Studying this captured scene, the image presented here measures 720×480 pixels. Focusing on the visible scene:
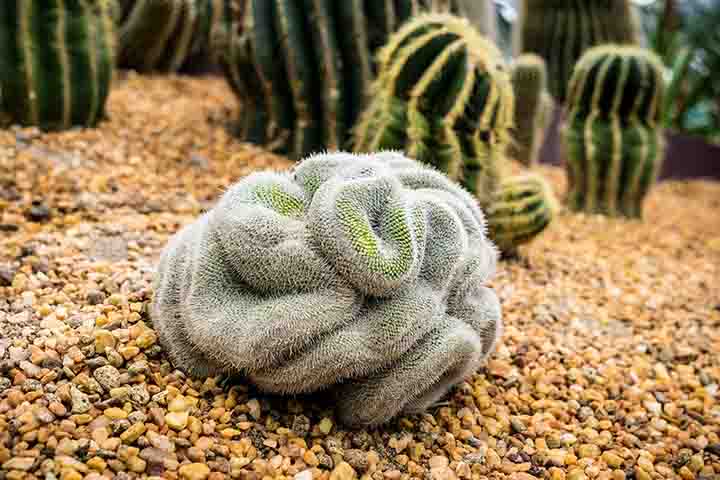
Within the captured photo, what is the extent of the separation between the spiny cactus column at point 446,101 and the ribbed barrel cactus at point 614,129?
1.86 metres

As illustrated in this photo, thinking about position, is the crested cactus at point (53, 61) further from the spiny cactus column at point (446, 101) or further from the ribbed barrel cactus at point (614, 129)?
the ribbed barrel cactus at point (614, 129)

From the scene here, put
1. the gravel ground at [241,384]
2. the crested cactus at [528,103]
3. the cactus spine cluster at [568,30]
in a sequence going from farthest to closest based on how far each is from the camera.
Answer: the cactus spine cluster at [568,30] → the crested cactus at [528,103] → the gravel ground at [241,384]

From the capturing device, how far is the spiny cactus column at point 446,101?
281 centimetres

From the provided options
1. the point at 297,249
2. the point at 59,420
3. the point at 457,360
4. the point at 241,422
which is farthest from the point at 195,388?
the point at 457,360

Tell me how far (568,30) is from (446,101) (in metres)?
4.25

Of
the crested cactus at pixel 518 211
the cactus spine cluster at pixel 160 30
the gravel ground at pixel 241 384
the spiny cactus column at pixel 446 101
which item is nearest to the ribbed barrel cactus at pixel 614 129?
the gravel ground at pixel 241 384

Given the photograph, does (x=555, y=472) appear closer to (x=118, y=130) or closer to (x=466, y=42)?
(x=466, y=42)

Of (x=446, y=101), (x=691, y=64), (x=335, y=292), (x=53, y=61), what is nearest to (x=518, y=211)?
(x=446, y=101)

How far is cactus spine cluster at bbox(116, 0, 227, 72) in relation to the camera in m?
5.12

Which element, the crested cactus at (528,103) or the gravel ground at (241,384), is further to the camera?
the crested cactus at (528,103)

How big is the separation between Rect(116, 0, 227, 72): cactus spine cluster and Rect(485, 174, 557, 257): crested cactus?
114 inches

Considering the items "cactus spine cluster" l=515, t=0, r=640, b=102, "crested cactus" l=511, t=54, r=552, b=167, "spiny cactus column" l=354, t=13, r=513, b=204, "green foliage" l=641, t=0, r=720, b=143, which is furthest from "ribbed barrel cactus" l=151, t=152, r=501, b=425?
"green foliage" l=641, t=0, r=720, b=143

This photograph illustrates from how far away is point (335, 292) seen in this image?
1.67 meters

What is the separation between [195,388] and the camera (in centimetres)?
180
